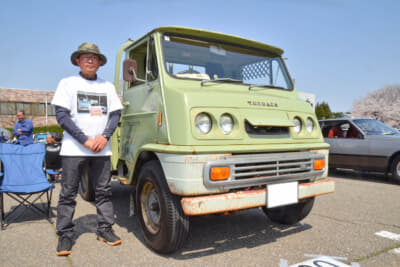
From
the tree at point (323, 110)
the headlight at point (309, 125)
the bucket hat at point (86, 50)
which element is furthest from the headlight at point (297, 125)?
the tree at point (323, 110)

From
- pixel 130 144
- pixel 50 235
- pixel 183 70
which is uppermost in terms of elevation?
pixel 183 70

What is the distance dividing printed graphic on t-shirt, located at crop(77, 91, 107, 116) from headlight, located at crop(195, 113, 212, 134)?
3.77 ft

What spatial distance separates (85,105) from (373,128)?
748 centimetres

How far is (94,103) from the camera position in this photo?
3.28m

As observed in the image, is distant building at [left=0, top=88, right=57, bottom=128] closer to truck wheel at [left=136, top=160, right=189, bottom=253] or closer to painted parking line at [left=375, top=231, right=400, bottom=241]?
truck wheel at [left=136, top=160, right=189, bottom=253]

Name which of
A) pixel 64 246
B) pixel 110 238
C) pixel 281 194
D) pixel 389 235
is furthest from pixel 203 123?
pixel 389 235

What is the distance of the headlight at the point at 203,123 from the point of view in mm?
2760

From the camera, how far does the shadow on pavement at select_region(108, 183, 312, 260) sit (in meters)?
3.22

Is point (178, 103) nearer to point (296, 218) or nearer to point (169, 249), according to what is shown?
point (169, 249)

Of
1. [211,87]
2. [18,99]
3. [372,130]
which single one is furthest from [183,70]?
[18,99]

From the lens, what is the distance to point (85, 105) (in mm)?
3227

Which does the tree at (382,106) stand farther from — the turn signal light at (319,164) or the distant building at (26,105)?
the turn signal light at (319,164)

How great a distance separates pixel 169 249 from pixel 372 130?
706 cm

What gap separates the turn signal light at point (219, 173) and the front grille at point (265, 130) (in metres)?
0.50
